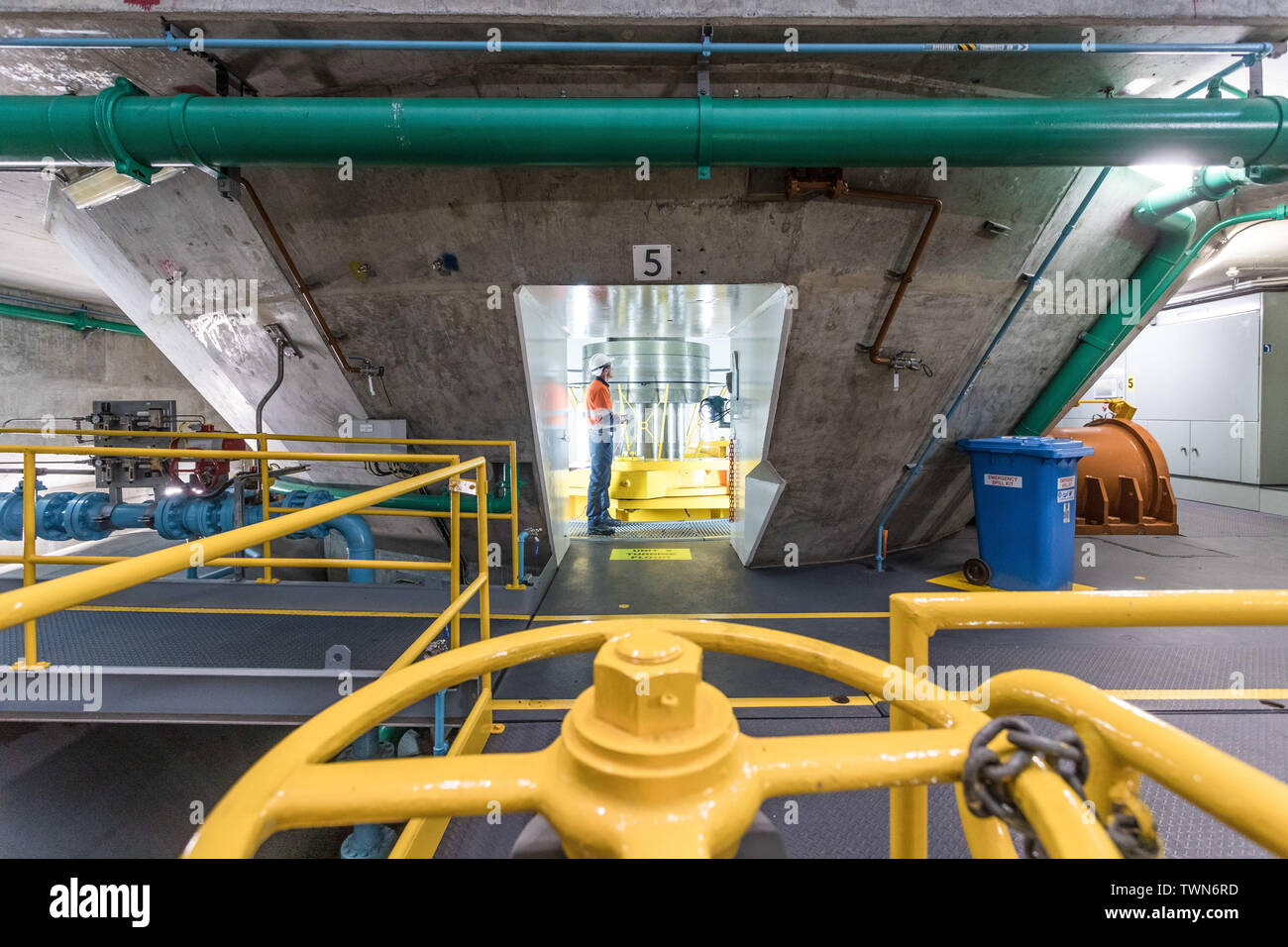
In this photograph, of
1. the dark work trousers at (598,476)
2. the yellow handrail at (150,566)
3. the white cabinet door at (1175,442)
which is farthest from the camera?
the white cabinet door at (1175,442)

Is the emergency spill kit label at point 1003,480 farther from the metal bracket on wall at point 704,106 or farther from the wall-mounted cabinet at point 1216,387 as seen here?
the wall-mounted cabinet at point 1216,387

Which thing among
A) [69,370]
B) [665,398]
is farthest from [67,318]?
[665,398]

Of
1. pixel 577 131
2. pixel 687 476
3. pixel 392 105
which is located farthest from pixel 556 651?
pixel 687 476

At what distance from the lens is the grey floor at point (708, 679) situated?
6.95 ft

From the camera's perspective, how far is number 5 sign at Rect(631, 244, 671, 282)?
12.7 ft

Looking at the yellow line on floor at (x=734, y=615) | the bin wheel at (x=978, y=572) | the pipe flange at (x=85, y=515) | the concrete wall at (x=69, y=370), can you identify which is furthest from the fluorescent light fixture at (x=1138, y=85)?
the concrete wall at (x=69, y=370)

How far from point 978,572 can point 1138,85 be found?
11.7ft

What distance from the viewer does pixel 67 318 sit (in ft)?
29.7

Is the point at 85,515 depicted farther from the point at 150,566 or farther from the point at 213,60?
the point at 150,566

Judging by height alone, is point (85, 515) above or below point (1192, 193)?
below

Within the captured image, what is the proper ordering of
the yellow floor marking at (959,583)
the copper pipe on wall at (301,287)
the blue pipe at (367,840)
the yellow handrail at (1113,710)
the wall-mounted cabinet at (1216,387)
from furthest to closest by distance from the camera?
the wall-mounted cabinet at (1216,387) → the yellow floor marking at (959,583) → the copper pipe on wall at (301,287) → the blue pipe at (367,840) → the yellow handrail at (1113,710)

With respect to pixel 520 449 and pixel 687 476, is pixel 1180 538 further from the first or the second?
pixel 520 449

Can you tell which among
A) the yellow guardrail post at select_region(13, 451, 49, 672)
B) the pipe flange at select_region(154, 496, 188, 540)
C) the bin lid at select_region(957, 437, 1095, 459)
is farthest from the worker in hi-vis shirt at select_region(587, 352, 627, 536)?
the yellow guardrail post at select_region(13, 451, 49, 672)

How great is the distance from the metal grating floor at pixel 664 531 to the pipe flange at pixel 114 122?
4976 mm
